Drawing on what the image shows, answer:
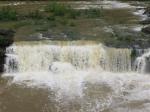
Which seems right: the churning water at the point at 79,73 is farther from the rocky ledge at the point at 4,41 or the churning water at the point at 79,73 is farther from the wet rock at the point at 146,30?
the wet rock at the point at 146,30

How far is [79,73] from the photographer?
14.7 meters

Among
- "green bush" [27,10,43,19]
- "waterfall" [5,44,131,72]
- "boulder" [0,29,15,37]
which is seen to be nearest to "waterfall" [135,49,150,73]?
"waterfall" [5,44,131,72]

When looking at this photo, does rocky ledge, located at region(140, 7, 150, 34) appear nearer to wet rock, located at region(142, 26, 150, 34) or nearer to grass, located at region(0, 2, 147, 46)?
wet rock, located at region(142, 26, 150, 34)

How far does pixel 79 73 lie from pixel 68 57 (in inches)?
27.3

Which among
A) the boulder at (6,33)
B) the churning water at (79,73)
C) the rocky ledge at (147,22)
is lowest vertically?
the churning water at (79,73)

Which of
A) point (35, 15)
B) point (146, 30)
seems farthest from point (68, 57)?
point (35, 15)

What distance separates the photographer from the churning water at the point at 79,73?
1275cm

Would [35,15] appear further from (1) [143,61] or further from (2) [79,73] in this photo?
(1) [143,61]

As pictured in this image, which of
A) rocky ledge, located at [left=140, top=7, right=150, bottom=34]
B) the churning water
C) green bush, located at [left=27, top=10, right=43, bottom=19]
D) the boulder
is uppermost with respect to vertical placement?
the boulder

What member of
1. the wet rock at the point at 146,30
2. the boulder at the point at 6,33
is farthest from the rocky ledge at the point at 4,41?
the wet rock at the point at 146,30

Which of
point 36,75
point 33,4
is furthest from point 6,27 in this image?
point 33,4

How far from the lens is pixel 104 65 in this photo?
1506 centimetres

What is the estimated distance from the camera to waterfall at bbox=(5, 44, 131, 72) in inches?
589

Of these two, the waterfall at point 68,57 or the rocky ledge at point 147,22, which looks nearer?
the waterfall at point 68,57
